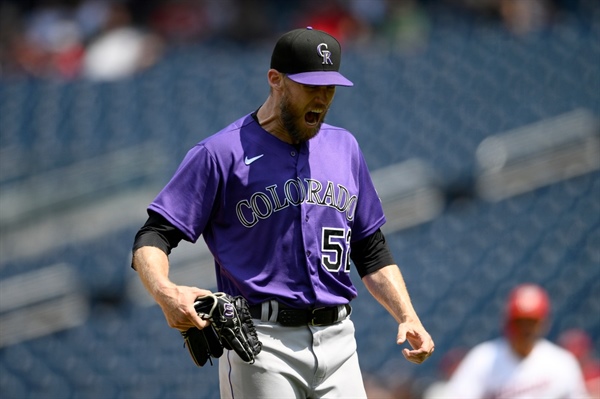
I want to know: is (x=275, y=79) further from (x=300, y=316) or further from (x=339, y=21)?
(x=339, y=21)

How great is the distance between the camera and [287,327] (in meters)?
2.76

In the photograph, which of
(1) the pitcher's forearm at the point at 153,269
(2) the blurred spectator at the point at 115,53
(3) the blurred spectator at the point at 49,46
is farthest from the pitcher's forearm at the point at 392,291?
(3) the blurred spectator at the point at 49,46

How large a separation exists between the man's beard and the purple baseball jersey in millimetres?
60

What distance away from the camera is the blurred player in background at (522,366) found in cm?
504

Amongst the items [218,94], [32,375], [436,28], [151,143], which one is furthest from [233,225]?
[436,28]

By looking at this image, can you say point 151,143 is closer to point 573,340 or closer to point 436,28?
point 436,28

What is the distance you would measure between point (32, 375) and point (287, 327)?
4.96 meters

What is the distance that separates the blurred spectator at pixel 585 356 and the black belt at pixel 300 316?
3.53 m

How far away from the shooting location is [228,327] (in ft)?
8.36

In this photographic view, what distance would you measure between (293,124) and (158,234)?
492 millimetres

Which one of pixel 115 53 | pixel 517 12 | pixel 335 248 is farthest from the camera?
pixel 517 12

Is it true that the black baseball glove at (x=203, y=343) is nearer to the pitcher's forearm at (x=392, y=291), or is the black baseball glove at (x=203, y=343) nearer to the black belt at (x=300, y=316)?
the black belt at (x=300, y=316)

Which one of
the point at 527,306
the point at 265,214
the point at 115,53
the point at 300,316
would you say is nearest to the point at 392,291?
the point at 300,316

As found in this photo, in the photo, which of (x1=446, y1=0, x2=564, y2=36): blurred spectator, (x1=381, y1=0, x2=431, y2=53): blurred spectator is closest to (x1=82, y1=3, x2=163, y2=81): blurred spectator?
(x1=381, y1=0, x2=431, y2=53): blurred spectator
